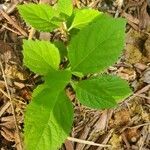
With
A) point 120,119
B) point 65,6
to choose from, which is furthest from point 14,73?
point 120,119

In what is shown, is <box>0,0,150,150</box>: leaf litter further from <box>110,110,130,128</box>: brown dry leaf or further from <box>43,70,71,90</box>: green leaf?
<box>43,70,71,90</box>: green leaf

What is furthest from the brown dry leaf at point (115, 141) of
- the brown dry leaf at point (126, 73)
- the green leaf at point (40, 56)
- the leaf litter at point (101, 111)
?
the green leaf at point (40, 56)

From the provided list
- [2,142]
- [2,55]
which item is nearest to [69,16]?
[2,55]

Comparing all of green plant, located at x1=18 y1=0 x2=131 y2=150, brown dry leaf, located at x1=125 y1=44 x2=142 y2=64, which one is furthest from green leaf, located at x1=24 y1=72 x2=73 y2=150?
brown dry leaf, located at x1=125 y1=44 x2=142 y2=64

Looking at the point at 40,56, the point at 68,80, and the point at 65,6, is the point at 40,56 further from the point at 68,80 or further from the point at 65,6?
the point at 65,6

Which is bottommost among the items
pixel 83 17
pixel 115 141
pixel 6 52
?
pixel 115 141
